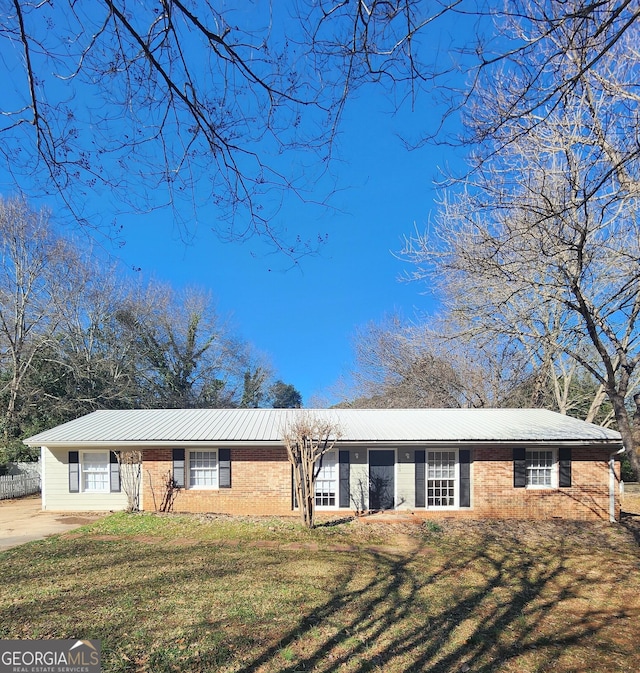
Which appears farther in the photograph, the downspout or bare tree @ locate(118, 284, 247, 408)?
bare tree @ locate(118, 284, 247, 408)

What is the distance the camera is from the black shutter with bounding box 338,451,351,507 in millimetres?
13070

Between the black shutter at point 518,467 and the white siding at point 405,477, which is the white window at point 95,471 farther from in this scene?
the black shutter at point 518,467

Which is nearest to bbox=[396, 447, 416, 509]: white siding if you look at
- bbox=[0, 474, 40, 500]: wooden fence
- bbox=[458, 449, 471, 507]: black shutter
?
bbox=[458, 449, 471, 507]: black shutter

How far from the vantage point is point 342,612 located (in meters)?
5.76

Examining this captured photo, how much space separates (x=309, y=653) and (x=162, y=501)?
9589mm

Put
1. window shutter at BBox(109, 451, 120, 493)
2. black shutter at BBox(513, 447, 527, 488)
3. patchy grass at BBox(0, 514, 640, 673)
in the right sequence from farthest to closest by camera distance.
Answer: window shutter at BBox(109, 451, 120, 493)
black shutter at BBox(513, 447, 527, 488)
patchy grass at BBox(0, 514, 640, 673)

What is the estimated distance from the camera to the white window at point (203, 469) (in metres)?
13.1

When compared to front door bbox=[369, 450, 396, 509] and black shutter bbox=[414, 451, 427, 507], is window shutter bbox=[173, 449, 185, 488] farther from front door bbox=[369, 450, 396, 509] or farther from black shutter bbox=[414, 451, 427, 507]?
black shutter bbox=[414, 451, 427, 507]

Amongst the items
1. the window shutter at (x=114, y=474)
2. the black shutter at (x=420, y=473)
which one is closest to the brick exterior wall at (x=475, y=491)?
the black shutter at (x=420, y=473)

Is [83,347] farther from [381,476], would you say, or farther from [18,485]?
[381,476]

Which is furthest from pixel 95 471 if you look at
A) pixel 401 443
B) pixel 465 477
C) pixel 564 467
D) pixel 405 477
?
pixel 564 467

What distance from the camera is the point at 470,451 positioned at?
13.1 meters

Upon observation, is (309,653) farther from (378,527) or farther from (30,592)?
(378,527)

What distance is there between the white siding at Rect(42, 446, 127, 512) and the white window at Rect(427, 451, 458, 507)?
9.92 metres
